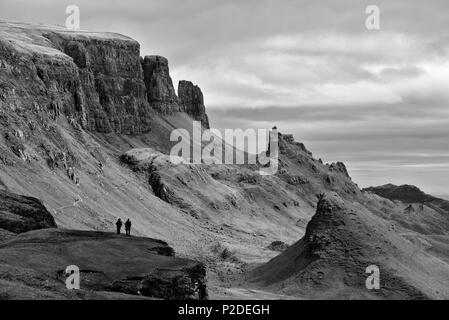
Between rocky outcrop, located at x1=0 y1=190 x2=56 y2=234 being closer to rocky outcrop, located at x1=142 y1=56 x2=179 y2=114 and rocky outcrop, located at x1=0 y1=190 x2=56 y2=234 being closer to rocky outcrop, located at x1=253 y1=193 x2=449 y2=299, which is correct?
rocky outcrop, located at x1=253 y1=193 x2=449 y2=299

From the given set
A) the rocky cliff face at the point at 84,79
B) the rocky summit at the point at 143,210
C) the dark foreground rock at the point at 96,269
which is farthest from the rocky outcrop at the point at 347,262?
the rocky cliff face at the point at 84,79

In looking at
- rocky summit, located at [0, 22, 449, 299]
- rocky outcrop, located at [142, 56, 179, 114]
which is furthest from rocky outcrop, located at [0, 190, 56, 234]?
rocky outcrop, located at [142, 56, 179, 114]

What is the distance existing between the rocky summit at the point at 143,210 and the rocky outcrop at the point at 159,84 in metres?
0.42

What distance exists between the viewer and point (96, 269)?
35719 mm

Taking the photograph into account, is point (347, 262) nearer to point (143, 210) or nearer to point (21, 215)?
point (21, 215)

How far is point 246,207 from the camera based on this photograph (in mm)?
141250

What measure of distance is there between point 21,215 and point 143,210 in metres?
51.7

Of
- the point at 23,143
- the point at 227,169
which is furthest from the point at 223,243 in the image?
the point at 227,169

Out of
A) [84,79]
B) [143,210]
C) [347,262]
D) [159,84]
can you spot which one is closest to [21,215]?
[347,262]

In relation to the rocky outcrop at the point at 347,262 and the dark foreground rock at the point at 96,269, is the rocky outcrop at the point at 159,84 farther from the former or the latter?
the dark foreground rock at the point at 96,269

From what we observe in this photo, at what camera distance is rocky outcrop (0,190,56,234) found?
46656 millimetres

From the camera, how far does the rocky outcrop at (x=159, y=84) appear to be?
7431 inches
